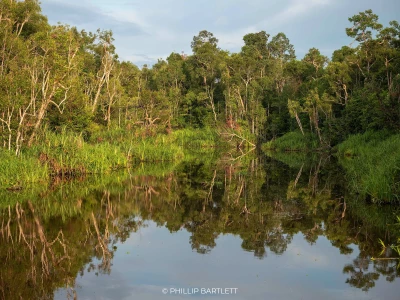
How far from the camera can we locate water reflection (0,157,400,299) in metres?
6.89

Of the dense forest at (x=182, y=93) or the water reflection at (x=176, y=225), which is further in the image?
the dense forest at (x=182, y=93)

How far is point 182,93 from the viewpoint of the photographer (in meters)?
55.3

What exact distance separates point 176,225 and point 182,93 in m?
45.9

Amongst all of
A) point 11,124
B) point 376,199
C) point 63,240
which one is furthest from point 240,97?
point 63,240

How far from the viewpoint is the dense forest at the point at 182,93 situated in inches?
669

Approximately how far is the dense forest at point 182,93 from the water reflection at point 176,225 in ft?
7.47
